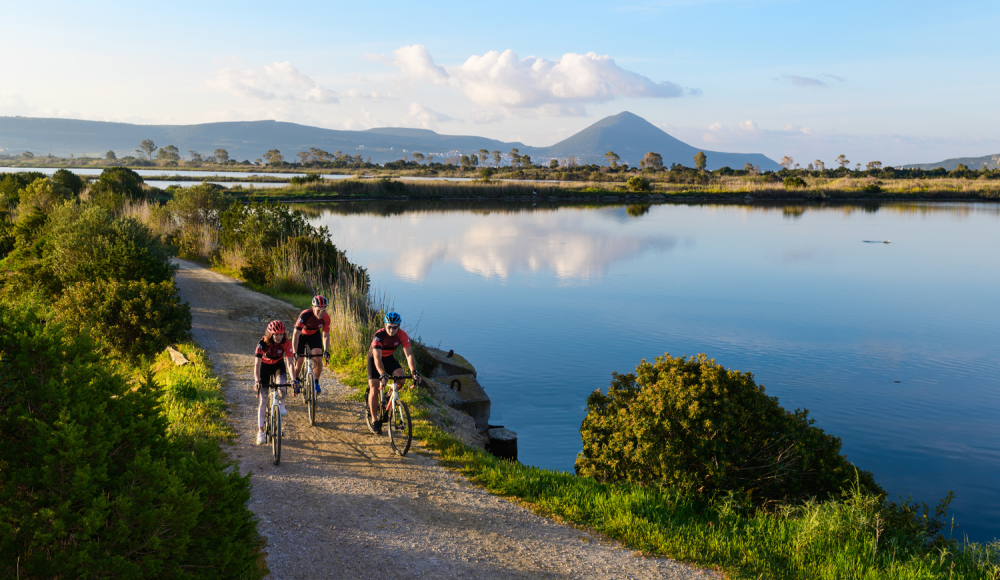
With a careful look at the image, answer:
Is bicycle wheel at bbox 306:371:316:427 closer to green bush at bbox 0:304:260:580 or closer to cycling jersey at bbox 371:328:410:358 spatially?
cycling jersey at bbox 371:328:410:358

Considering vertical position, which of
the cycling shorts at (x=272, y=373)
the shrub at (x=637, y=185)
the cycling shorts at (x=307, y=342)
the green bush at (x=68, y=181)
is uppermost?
the shrub at (x=637, y=185)

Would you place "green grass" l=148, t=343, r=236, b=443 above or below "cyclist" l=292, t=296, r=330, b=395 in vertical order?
below

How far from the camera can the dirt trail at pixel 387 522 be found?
5.40 metres

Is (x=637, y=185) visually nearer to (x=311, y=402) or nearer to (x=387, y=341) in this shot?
(x=311, y=402)

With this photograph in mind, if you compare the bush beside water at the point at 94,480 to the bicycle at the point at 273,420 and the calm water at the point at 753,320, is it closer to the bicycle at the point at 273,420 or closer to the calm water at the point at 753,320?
the bicycle at the point at 273,420

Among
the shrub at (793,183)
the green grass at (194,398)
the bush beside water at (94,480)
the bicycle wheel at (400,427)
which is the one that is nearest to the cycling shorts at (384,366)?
the bicycle wheel at (400,427)

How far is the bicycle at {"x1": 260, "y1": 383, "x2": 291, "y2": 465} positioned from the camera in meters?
7.41

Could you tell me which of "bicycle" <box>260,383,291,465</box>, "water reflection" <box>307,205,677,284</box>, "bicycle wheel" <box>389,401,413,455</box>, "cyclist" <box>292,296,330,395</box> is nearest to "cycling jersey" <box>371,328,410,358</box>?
"bicycle wheel" <box>389,401,413,455</box>

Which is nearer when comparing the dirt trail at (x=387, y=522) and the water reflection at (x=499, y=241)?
the dirt trail at (x=387, y=522)

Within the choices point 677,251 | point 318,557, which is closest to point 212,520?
point 318,557

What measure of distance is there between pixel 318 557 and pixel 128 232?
14.3 metres

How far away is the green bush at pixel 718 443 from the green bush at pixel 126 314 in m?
9.72

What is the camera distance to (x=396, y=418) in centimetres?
834

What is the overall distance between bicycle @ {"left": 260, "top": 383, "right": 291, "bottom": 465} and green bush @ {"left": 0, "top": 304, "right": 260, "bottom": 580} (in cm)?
313
